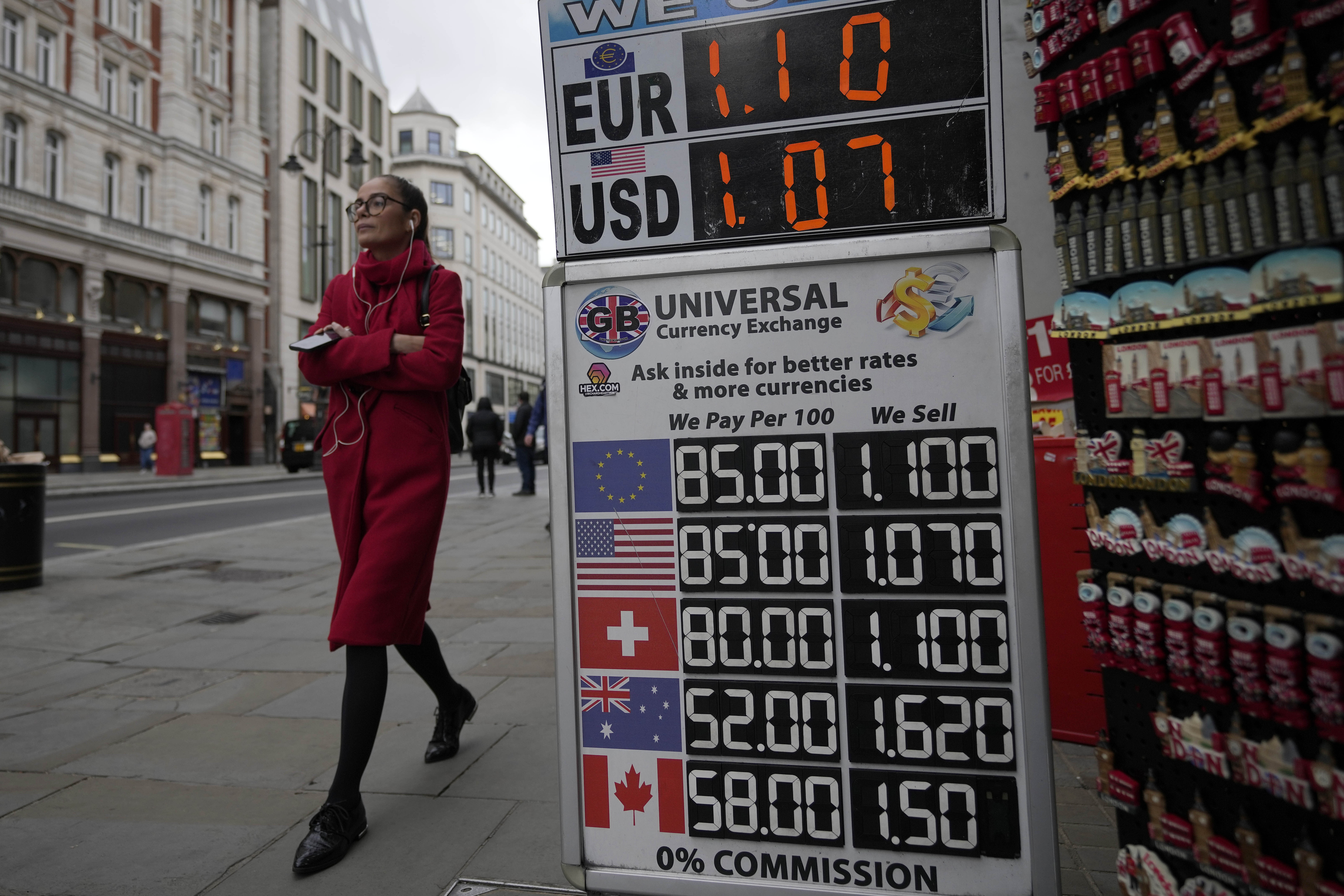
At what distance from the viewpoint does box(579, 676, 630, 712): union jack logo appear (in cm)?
202

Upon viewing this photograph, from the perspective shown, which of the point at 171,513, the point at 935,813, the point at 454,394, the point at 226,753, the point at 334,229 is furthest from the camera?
the point at 334,229

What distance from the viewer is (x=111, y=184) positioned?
2980 centimetres

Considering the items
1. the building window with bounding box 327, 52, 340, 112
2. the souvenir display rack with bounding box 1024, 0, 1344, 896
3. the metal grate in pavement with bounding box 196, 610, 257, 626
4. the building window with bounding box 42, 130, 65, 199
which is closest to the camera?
the souvenir display rack with bounding box 1024, 0, 1344, 896

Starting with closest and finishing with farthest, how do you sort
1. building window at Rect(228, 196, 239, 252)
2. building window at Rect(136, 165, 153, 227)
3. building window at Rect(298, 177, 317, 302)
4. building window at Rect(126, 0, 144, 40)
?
building window at Rect(126, 0, 144, 40), building window at Rect(136, 165, 153, 227), building window at Rect(228, 196, 239, 252), building window at Rect(298, 177, 317, 302)

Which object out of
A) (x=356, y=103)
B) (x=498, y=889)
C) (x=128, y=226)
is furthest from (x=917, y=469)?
(x=356, y=103)

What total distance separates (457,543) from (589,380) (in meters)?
8.26

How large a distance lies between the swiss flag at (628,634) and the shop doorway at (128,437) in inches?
1271

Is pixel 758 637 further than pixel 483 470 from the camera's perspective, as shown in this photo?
No

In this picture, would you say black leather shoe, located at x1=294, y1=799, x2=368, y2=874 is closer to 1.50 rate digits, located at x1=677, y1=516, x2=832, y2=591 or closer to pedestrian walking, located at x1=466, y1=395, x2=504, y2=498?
1.50 rate digits, located at x1=677, y1=516, x2=832, y2=591

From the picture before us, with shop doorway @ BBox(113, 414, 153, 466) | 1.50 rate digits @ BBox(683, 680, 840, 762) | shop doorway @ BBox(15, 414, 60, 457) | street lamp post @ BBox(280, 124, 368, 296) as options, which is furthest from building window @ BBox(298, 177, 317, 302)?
1.50 rate digits @ BBox(683, 680, 840, 762)

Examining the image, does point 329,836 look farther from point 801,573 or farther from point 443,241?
point 443,241

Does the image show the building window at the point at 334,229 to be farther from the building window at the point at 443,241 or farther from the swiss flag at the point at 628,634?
the swiss flag at the point at 628,634

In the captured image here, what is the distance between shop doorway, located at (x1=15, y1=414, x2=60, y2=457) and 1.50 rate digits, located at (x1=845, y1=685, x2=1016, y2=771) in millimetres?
30125

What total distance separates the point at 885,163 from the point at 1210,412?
0.84 m
